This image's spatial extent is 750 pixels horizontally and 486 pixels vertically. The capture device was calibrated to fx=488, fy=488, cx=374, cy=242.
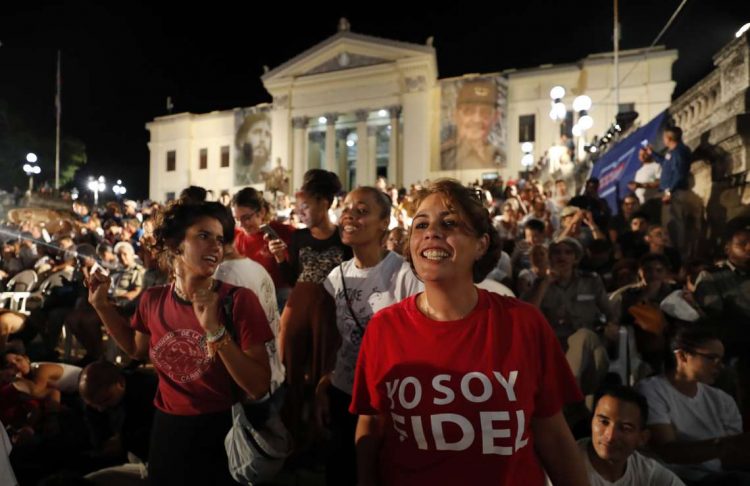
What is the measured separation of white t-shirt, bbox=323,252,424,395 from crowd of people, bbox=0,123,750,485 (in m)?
0.01

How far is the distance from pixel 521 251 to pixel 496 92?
2899cm

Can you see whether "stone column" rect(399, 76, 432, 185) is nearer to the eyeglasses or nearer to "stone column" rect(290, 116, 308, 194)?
"stone column" rect(290, 116, 308, 194)

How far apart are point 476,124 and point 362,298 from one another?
107 ft

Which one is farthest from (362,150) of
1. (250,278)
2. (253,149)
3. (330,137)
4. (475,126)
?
(250,278)

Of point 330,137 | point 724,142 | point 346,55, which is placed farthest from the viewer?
point 330,137

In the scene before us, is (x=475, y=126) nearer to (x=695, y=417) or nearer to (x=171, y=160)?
(x=695, y=417)

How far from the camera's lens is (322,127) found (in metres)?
41.2

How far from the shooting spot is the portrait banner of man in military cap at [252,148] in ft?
139

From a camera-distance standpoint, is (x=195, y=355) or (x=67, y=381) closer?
(x=195, y=355)

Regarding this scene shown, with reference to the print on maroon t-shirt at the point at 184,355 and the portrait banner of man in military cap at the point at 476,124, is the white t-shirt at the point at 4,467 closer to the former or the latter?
the print on maroon t-shirt at the point at 184,355

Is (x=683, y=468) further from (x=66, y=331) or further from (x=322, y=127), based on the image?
(x=322, y=127)

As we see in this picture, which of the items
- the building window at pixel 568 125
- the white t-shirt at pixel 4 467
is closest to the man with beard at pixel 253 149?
the building window at pixel 568 125

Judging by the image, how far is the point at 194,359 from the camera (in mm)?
2250

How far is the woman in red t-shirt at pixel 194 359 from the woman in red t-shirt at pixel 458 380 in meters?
0.63
